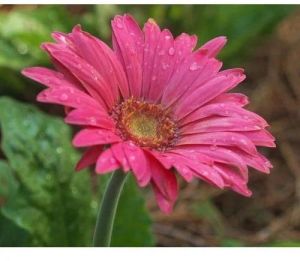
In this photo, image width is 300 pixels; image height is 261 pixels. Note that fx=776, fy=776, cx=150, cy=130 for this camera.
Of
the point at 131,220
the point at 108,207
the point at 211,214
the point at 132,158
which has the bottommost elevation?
the point at 211,214

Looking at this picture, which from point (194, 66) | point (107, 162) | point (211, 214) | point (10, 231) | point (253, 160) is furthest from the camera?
point (211, 214)

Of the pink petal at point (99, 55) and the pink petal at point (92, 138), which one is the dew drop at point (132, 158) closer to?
the pink petal at point (92, 138)

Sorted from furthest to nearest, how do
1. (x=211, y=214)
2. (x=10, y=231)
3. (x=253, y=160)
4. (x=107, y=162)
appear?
(x=211, y=214) < (x=10, y=231) < (x=253, y=160) < (x=107, y=162)

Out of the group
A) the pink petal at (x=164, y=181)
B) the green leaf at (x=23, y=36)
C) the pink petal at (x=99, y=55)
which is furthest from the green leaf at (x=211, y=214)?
the pink petal at (x=164, y=181)

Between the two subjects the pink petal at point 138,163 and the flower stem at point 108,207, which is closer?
the pink petal at point 138,163

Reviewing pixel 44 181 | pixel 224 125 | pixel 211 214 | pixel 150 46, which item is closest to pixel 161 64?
pixel 150 46

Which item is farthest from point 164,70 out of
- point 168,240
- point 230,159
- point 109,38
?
point 109,38

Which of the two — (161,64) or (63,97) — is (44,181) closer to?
(161,64)
